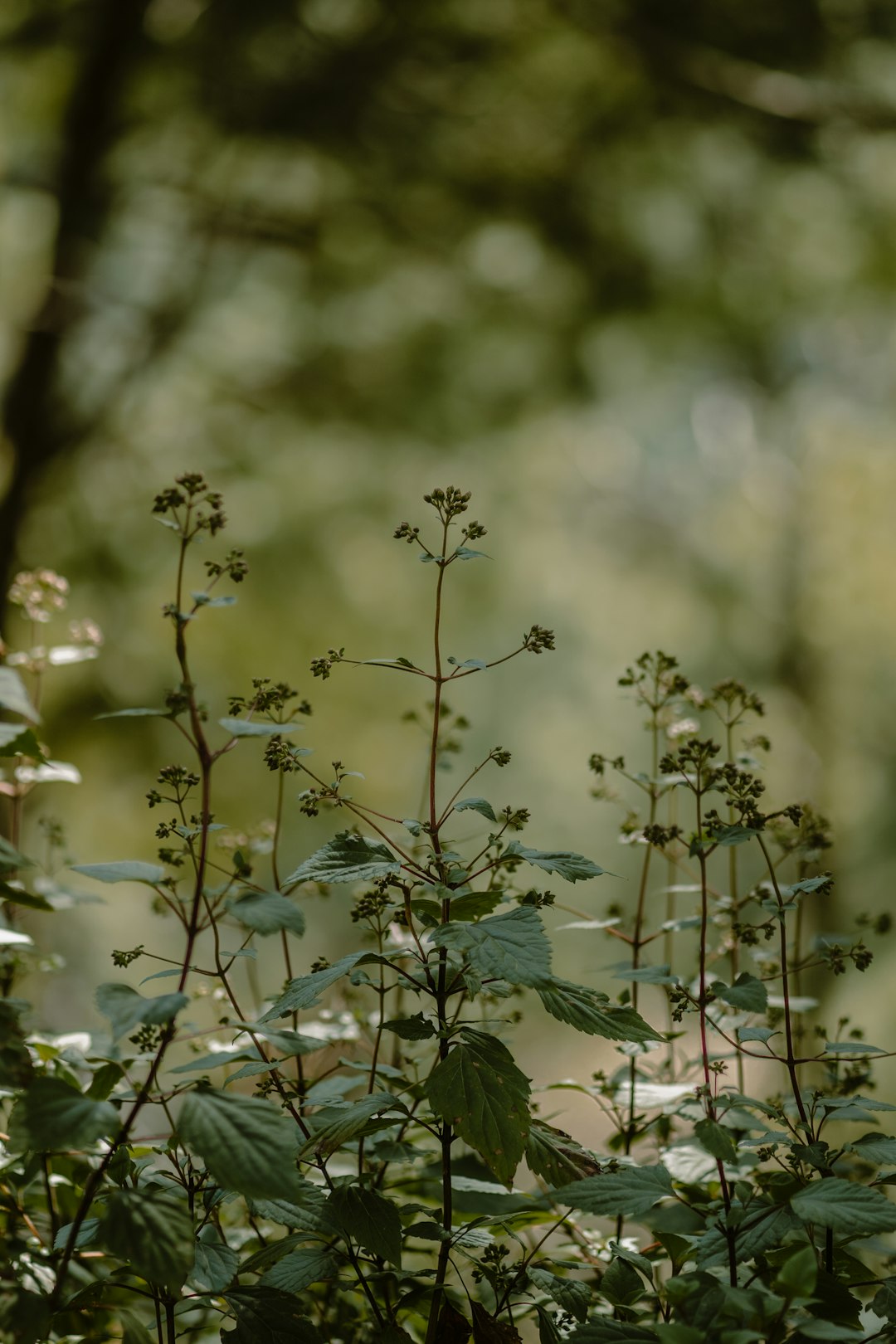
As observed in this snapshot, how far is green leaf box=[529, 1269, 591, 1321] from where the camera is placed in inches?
23.5

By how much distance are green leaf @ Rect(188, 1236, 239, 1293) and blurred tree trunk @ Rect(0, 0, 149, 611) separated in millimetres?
1692

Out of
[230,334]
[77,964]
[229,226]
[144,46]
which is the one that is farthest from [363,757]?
[144,46]

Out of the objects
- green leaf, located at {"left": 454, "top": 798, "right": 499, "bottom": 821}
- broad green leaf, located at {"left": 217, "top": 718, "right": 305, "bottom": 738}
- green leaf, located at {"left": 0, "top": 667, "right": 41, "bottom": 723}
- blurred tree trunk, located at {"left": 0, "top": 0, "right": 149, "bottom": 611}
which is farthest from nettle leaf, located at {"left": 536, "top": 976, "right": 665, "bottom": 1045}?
blurred tree trunk, located at {"left": 0, "top": 0, "right": 149, "bottom": 611}

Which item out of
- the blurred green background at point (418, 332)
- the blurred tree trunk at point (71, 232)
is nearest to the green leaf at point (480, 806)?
the blurred green background at point (418, 332)

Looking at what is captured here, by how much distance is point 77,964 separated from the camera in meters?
2.08

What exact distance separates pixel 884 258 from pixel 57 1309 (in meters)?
2.36

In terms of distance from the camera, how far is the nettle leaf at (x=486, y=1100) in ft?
1.80

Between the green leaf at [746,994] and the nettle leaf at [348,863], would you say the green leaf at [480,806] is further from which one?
the green leaf at [746,994]

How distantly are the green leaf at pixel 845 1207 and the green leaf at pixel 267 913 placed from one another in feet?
1.05

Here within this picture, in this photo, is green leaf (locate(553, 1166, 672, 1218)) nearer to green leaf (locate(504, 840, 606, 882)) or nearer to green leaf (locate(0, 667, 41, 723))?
green leaf (locate(504, 840, 606, 882))

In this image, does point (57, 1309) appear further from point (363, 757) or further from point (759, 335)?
point (759, 335)

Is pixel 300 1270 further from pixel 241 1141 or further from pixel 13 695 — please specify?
pixel 13 695

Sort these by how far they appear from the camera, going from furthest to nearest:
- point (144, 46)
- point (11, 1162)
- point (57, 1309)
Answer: point (144, 46), point (11, 1162), point (57, 1309)

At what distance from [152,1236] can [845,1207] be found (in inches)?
14.3
